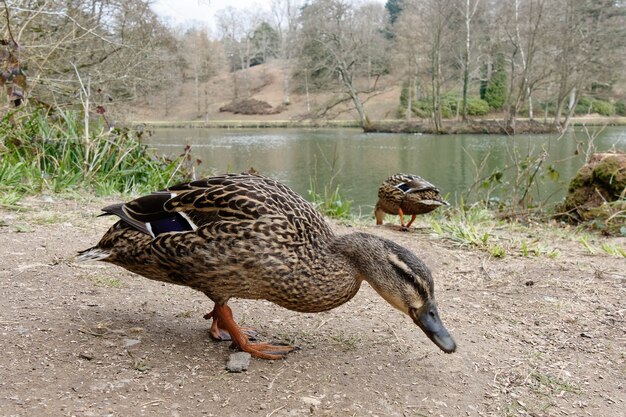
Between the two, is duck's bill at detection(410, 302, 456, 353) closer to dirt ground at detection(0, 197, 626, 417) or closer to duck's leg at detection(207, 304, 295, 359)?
dirt ground at detection(0, 197, 626, 417)

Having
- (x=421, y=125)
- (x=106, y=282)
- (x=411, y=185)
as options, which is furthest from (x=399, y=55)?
(x=106, y=282)

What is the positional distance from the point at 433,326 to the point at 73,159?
6049mm

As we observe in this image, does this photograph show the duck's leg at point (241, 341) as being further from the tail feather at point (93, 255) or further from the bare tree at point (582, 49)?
the bare tree at point (582, 49)

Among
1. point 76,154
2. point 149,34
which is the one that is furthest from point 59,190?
point 149,34

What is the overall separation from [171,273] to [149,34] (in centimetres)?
1005

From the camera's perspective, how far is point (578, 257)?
15.4 ft

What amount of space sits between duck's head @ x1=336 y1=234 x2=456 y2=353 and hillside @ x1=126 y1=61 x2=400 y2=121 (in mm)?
30128

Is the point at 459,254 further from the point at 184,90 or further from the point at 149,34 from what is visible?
the point at 184,90

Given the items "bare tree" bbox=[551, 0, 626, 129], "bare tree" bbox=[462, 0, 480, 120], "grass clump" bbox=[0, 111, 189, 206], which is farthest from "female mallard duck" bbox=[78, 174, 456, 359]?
"bare tree" bbox=[462, 0, 480, 120]

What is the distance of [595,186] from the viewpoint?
24.9ft

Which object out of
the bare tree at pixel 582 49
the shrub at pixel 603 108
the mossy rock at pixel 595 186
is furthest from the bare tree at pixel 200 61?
the mossy rock at pixel 595 186

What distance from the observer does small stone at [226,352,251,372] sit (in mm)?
2287

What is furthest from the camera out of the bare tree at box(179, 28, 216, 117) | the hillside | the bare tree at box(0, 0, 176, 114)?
the bare tree at box(179, 28, 216, 117)

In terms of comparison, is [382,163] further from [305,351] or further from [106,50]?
[305,351]
